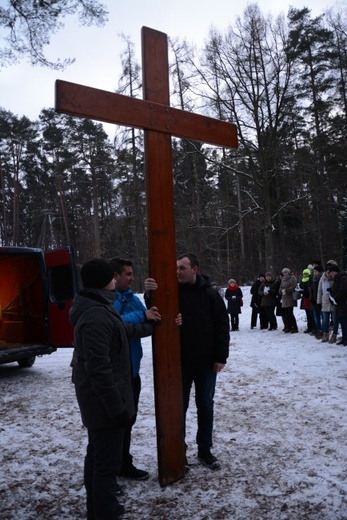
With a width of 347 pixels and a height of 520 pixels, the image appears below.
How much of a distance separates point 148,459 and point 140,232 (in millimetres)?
21982

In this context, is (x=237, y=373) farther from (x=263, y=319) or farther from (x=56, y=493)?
(x=263, y=319)

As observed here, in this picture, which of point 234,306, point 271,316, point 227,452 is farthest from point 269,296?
point 227,452

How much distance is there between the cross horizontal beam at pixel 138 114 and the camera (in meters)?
3.14

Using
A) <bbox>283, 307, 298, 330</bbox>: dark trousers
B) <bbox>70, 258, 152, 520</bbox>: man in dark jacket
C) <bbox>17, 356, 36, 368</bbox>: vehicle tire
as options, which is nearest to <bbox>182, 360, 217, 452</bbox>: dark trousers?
<bbox>70, 258, 152, 520</bbox>: man in dark jacket

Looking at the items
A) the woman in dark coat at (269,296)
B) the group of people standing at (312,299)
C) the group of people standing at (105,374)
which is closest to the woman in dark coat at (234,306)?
the group of people standing at (312,299)

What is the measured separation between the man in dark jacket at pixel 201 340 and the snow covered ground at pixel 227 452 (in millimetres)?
433

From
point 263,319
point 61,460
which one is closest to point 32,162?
point 263,319

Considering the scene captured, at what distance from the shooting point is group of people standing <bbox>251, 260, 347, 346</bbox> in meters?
9.41

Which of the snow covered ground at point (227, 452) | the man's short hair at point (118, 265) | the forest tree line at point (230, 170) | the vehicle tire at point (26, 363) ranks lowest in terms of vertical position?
the snow covered ground at point (227, 452)

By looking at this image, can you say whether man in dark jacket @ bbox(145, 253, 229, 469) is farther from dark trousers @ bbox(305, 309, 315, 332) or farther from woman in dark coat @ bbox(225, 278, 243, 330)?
woman in dark coat @ bbox(225, 278, 243, 330)

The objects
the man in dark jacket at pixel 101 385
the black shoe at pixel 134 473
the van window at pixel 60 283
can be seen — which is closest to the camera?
the man in dark jacket at pixel 101 385

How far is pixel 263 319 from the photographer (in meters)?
13.7

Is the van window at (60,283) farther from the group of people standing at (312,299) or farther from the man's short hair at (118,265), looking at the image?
the group of people standing at (312,299)

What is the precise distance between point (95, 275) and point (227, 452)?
8.05 ft
